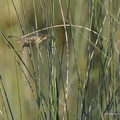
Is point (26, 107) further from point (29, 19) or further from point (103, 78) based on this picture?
point (103, 78)

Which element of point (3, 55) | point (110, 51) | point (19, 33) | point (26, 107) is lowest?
point (26, 107)

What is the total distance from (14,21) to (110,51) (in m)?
0.84

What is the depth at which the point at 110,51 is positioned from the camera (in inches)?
29.8

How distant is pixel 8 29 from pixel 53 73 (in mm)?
816

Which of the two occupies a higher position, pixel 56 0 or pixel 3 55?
pixel 56 0

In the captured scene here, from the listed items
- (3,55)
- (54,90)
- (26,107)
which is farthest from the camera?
(3,55)

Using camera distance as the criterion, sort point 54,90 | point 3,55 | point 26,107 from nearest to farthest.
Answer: point 54,90
point 26,107
point 3,55

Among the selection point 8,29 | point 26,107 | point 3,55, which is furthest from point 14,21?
point 26,107

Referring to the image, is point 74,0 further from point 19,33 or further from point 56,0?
point 19,33

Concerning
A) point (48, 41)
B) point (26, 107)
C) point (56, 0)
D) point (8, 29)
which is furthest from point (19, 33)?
point (48, 41)

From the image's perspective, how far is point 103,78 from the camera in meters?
0.79

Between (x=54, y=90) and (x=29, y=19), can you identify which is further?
(x=29, y=19)

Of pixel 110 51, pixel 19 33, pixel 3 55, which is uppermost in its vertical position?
pixel 110 51

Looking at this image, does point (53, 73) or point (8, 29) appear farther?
point (8, 29)
